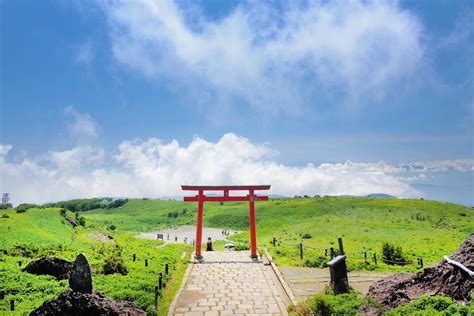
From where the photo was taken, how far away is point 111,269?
55.4 feet

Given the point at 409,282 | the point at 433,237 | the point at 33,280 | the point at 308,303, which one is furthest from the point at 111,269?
the point at 433,237

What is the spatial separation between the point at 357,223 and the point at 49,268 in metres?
44.2

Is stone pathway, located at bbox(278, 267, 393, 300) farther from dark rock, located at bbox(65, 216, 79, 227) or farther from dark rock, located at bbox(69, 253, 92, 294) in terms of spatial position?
dark rock, located at bbox(65, 216, 79, 227)

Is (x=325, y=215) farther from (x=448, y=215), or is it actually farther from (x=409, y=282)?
(x=409, y=282)

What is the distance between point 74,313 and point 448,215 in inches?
2416

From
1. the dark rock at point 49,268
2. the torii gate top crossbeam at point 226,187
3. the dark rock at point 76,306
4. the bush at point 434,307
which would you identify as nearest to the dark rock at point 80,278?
the dark rock at point 76,306

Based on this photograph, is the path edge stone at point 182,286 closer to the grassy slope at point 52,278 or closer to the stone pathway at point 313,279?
the grassy slope at point 52,278

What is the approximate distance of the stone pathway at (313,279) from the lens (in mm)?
15008

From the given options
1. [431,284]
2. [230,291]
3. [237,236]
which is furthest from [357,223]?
[431,284]

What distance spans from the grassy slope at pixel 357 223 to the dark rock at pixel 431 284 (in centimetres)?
1204

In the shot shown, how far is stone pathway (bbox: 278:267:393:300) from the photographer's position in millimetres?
15008

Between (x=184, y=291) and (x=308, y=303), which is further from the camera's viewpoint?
(x=184, y=291)

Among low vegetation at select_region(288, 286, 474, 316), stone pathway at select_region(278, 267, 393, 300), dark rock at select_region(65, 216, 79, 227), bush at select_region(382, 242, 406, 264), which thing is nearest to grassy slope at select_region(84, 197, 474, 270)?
bush at select_region(382, 242, 406, 264)

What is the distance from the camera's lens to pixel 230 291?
1490cm
